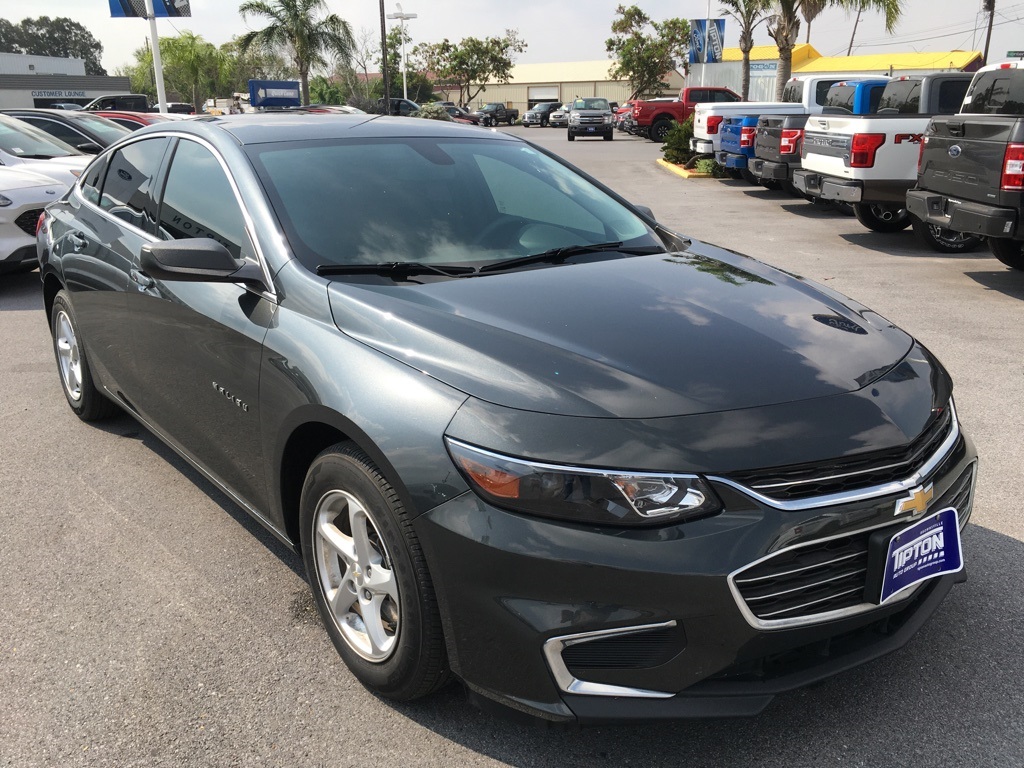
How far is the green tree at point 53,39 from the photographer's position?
13300cm

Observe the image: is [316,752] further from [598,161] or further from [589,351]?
[598,161]

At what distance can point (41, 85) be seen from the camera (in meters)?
65.4

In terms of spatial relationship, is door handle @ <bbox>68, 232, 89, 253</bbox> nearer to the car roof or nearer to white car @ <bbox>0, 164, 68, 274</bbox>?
the car roof

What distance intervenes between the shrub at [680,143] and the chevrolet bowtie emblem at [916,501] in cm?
1993

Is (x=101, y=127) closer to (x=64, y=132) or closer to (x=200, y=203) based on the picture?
(x=64, y=132)

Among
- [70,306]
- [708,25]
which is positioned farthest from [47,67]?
[70,306]

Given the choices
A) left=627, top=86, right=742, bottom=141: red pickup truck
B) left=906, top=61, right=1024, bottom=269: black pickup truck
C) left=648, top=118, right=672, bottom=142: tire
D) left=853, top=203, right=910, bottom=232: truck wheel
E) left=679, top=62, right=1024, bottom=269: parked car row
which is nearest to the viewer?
left=906, top=61, right=1024, bottom=269: black pickup truck

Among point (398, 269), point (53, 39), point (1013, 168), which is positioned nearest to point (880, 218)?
point (1013, 168)

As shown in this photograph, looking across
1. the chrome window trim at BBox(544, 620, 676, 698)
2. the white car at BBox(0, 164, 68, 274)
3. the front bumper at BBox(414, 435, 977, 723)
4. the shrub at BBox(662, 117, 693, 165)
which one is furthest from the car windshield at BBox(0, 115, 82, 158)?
the shrub at BBox(662, 117, 693, 165)

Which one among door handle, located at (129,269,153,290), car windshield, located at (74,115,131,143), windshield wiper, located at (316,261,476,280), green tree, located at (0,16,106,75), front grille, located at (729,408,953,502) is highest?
green tree, located at (0,16,106,75)

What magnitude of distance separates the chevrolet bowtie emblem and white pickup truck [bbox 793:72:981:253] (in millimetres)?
8538

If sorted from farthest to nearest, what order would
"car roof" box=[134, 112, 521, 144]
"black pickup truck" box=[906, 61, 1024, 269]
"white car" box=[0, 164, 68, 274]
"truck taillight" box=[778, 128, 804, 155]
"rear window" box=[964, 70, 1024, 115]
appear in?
"truck taillight" box=[778, 128, 804, 155], "white car" box=[0, 164, 68, 274], "rear window" box=[964, 70, 1024, 115], "black pickup truck" box=[906, 61, 1024, 269], "car roof" box=[134, 112, 521, 144]

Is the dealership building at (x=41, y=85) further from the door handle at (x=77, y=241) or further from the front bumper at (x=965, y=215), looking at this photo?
the door handle at (x=77, y=241)

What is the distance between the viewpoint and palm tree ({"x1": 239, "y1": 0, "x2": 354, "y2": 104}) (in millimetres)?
37438
